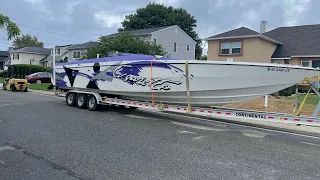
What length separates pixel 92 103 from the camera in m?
12.7

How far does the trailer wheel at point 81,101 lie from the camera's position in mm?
13055

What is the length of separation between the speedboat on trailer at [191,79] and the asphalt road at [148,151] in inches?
39.7

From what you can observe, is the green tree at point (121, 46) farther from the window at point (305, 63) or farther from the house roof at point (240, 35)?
the window at point (305, 63)

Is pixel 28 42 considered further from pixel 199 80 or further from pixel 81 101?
pixel 199 80

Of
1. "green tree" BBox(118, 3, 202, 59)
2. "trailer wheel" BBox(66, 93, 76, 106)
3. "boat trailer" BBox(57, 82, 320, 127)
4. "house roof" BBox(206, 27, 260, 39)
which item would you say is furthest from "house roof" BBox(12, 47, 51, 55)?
"boat trailer" BBox(57, 82, 320, 127)

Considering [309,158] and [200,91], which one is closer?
[309,158]

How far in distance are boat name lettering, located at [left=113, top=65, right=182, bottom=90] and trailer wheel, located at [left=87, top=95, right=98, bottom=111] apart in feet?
5.28

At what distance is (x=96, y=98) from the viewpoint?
12.4 meters

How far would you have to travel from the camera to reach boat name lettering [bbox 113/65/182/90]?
10.0 m

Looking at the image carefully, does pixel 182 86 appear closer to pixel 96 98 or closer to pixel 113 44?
pixel 96 98

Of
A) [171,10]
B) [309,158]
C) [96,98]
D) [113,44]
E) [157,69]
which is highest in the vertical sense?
[171,10]

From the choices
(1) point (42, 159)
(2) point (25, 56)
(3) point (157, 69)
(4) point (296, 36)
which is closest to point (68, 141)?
(1) point (42, 159)

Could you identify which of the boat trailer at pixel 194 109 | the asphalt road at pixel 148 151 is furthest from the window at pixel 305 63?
the asphalt road at pixel 148 151

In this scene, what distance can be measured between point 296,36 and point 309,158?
1159 inches
